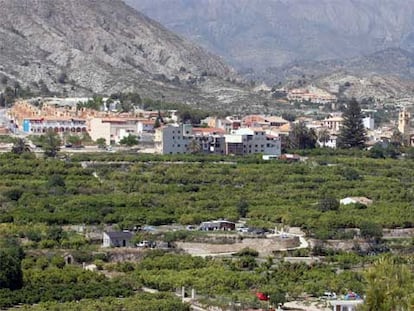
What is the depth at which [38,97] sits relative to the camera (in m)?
104

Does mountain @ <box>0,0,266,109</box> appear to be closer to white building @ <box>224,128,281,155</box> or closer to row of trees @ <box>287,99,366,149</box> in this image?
row of trees @ <box>287,99,366,149</box>

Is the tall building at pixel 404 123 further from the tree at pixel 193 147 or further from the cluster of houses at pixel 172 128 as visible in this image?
the tree at pixel 193 147

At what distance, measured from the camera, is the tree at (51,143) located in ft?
243

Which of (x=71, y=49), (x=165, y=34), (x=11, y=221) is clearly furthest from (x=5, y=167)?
(x=165, y=34)

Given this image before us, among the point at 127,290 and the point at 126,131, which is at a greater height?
the point at 126,131

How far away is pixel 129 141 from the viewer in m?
80.2

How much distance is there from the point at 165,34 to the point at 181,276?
403 ft

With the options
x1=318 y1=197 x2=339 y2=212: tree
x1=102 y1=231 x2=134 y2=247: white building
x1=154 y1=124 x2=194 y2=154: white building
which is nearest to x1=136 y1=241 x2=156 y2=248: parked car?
x1=102 y1=231 x2=134 y2=247: white building

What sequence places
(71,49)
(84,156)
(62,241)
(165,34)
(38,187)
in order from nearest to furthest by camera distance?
(62,241) → (38,187) → (84,156) → (71,49) → (165,34)

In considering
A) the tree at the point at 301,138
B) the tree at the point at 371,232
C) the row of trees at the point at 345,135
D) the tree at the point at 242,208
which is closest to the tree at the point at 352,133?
the row of trees at the point at 345,135

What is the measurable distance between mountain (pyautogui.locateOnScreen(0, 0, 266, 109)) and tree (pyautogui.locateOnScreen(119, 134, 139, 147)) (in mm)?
34940

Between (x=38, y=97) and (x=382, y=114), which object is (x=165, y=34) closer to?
(x=382, y=114)

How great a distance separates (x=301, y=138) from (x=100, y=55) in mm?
61624

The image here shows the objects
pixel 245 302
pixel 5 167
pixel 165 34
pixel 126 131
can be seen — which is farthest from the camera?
pixel 165 34
